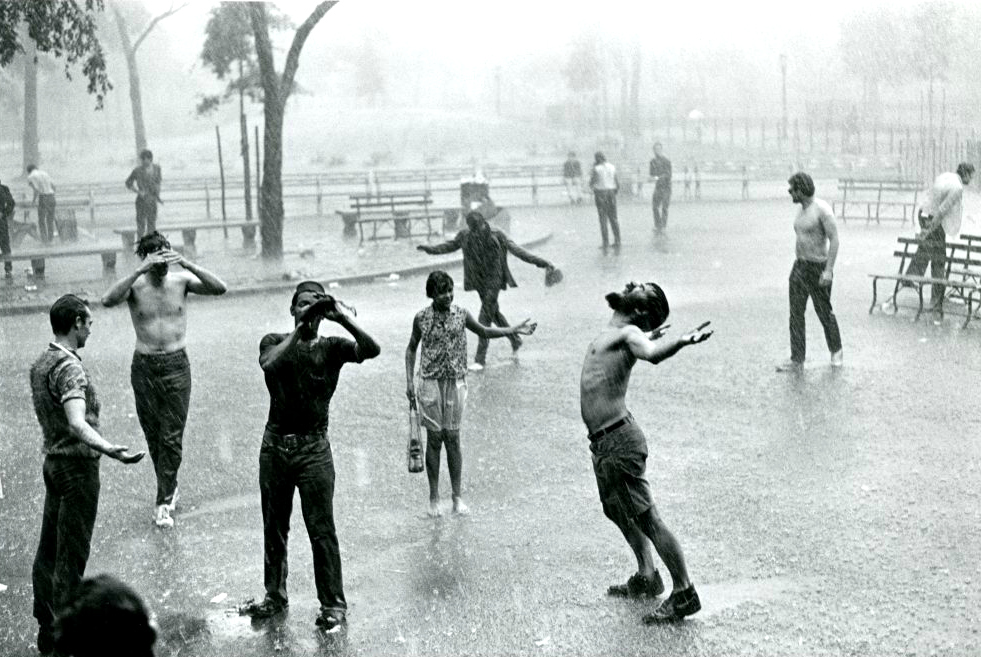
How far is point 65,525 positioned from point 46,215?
21.3m

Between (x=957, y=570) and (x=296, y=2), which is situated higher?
(x=296, y=2)

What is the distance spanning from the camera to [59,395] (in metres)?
5.71

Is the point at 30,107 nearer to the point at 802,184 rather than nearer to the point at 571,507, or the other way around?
the point at 802,184

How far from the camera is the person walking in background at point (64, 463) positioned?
→ 5727 mm

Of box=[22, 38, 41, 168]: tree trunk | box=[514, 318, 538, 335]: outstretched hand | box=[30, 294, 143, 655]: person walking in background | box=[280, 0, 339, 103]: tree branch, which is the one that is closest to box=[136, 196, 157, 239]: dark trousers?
box=[280, 0, 339, 103]: tree branch

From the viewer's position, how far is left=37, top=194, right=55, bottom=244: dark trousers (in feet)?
82.6

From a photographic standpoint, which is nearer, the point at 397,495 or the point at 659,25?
the point at 397,495

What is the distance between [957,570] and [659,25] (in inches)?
2665

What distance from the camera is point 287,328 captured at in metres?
14.2

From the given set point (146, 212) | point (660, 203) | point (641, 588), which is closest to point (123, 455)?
point (641, 588)

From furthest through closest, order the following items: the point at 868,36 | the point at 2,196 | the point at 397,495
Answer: the point at 868,36 < the point at 2,196 < the point at 397,495

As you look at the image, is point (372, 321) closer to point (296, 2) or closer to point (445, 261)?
point (445, 261)

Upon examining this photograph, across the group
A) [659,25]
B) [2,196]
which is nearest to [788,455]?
[2,196]

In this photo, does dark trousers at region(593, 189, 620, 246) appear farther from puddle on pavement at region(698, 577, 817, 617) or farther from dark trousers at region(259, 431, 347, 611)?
dark trousers at region(259, 431, 347, 611)
